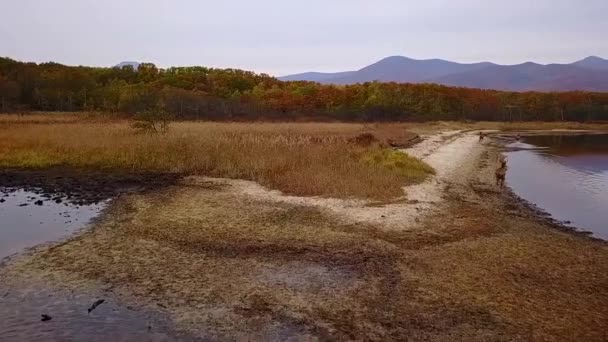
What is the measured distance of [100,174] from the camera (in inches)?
761

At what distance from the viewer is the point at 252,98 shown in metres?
74.4

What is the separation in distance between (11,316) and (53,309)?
534 mm

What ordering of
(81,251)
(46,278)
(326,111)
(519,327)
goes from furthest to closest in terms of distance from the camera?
(326,111) → (81,251) → (46,278) → (519,327)

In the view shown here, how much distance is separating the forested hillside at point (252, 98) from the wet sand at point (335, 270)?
1430 inches

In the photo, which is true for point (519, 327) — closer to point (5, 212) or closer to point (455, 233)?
point (455, 233)

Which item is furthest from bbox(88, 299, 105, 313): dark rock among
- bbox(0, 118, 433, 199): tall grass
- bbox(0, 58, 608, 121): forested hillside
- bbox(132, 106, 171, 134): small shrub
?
bbox(0, 58, 608, 121): forested hillside

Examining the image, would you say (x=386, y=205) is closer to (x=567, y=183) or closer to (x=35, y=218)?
(x=35, y=218)

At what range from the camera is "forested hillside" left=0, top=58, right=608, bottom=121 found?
55812 mm

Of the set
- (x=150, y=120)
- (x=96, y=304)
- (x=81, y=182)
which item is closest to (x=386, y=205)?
(x=96, y=304)

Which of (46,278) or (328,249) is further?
(328,249)

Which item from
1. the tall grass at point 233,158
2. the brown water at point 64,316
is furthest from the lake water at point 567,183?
the brown water at point 64,316

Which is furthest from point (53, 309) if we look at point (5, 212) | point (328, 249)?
point (5, 212)

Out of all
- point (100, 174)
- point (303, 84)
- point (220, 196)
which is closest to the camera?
point (220, 196)

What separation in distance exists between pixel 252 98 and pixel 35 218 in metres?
63.0
